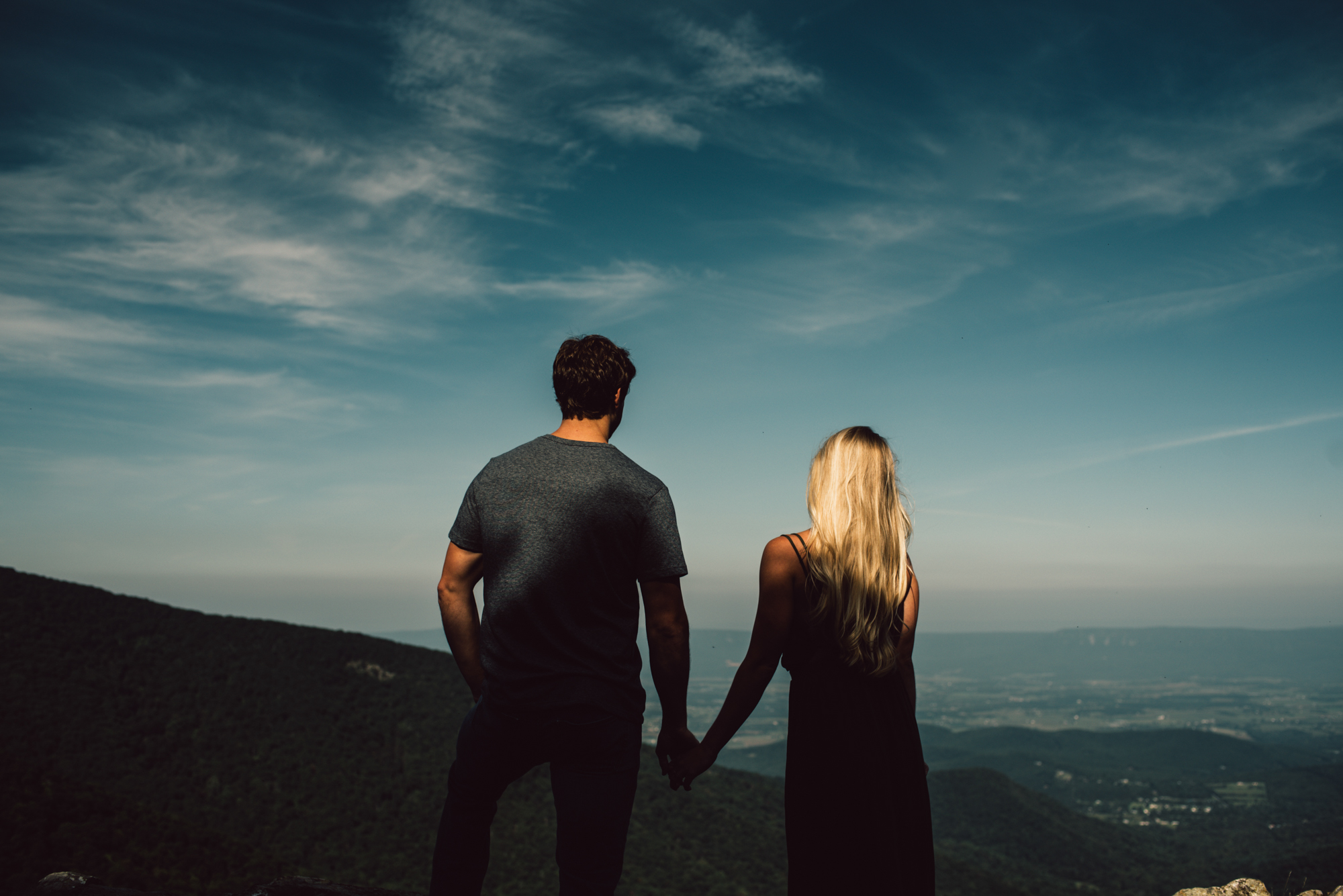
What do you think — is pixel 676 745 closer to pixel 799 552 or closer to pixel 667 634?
pixel 667 634

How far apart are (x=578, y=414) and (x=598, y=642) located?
1.03m

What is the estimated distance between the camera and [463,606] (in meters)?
3.46

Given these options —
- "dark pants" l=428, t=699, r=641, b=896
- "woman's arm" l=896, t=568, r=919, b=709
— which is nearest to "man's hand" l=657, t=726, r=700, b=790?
"dark pants" l=428, t=699, r=641, b=896

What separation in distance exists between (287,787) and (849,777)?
137ft

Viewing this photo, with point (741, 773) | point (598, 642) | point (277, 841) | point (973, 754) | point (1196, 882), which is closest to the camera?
point (598, 642)

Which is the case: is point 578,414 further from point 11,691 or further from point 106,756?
point 11,691

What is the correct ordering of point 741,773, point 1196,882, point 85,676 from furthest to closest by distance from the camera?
point 741,773
point 1196,882
point 85,676

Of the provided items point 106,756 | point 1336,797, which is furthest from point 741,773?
point 1336,797

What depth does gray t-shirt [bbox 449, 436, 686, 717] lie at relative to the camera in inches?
119

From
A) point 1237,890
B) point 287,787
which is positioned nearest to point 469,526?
point 1237,890

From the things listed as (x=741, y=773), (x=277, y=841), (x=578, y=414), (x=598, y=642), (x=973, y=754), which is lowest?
(x=973, y=754)

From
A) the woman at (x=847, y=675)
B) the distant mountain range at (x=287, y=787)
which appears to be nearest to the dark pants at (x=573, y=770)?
the woman at (x=847, y=675)

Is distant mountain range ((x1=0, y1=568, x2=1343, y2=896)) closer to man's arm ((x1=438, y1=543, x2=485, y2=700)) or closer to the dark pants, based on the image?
man's arm ((x1=438, y1=543, x2=485, y2=700))

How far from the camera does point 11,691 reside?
37.2 m
